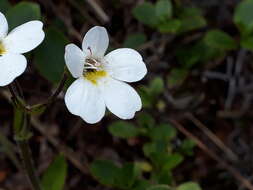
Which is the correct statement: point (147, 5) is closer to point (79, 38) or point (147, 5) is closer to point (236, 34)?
point (79, 38)

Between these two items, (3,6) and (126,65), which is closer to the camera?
(126,65)

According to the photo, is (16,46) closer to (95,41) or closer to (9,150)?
(95,41)

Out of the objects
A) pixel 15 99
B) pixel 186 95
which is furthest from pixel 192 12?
pixel 15 99

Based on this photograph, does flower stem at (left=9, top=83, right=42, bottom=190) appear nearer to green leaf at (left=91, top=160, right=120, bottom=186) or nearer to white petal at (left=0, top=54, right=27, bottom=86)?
white petal at (left=0, top=54, right=27, bottom=86)

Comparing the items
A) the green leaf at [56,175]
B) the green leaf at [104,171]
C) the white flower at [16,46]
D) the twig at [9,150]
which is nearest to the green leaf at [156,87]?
the green leaf at [104,171]

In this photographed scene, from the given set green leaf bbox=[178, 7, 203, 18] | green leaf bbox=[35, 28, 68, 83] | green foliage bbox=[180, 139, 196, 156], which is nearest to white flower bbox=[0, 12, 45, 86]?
green leaf bbox=[35, 28, 68, 83]

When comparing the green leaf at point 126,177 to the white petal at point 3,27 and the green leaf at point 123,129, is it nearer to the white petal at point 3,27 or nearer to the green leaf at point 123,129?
the green leaf at point 123,129

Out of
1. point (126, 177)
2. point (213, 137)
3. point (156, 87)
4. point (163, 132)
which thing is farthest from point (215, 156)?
point (126, 177)
